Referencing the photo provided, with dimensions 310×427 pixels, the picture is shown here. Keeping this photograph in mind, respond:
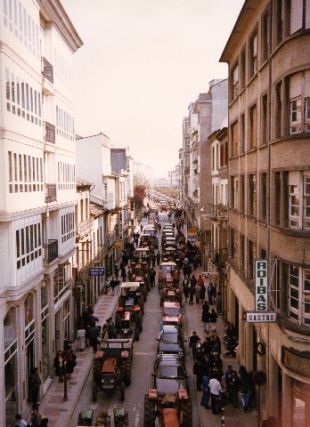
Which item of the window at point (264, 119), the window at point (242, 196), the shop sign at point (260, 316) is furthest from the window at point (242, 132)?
the shop sign at point (260, 316)

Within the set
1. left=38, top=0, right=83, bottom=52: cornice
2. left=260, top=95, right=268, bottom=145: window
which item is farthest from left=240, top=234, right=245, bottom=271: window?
left=38, top=0, right=83, bottom=52: cornice

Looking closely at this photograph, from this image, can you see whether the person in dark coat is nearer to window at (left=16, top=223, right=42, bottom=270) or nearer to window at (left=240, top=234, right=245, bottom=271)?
window at (left=16, top=223, right=42, bottom=270)

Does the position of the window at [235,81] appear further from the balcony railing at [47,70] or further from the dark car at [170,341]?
the dark car at [170,341]

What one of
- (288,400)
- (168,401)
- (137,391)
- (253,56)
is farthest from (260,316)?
(253,56)

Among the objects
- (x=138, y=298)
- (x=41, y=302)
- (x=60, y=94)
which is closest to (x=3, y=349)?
(x=41, y=302)

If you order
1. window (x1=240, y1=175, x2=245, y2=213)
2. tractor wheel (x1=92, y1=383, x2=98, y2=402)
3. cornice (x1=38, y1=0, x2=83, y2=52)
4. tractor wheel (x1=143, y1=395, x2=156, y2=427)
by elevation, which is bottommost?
tractor wheel (x1=92, y1=383, x2=98, y2=402)

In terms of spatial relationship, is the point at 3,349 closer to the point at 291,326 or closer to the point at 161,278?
the point at 291,326

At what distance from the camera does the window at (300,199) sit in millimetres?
15078

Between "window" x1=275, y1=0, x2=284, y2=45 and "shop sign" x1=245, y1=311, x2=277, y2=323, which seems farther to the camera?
"window" x1=275, y1=0, x2=284, y2=45

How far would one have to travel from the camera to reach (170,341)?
78.4 ft

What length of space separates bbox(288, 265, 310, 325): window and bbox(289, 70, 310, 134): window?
13.9 ft

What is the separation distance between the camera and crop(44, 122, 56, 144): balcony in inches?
910

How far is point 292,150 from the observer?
15.5m

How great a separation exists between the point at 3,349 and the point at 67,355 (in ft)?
19.9
